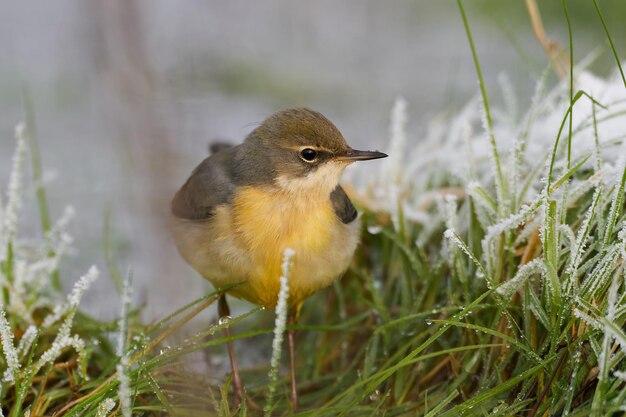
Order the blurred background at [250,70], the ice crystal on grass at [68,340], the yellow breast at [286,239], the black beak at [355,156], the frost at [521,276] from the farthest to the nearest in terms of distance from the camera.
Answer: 1. the blurred background at [250,70]
2. the black beak at [355,156]
3. the yellow breast at [286,239]
4. the ice crystal on grass at [68,340]
5. the frost at [521,276]

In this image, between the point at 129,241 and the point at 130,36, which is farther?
the point at 129,241

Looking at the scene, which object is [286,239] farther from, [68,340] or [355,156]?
[68,340]

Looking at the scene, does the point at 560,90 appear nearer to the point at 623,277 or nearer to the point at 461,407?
the point at 623,277

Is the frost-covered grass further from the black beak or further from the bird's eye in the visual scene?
the bird's eye

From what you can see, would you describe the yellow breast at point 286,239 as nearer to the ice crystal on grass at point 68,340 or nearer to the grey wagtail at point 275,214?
the grey wagtail at point 275,214

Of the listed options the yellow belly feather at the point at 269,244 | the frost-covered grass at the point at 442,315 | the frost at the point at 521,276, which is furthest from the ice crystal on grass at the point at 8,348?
the frost at the point at 521,276

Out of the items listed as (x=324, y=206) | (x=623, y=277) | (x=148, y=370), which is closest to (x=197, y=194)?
(x=324, y=206)
